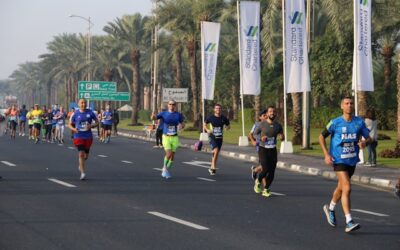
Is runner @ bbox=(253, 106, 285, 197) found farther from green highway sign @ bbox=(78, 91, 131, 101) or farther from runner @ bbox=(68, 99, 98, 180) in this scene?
green highway sign @ bbox=(78, 91, 131, 101)

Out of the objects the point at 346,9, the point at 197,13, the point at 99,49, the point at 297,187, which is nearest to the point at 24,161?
the point at 297,187

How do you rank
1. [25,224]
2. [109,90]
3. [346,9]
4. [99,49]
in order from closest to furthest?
[25,224]
[346,9]
[109,90]
[99,49]

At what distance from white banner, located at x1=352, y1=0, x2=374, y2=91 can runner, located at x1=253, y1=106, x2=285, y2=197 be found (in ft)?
29.3

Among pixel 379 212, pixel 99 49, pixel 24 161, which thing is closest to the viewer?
pixel 379 212

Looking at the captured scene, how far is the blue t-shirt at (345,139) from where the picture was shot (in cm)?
1076

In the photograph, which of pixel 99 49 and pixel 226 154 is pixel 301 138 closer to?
pixel 226 154

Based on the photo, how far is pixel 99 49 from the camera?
263 ft

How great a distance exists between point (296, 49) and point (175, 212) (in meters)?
17.5

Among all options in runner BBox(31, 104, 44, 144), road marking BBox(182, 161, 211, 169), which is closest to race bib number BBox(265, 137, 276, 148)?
road marking BBox(182, 161, 211, 169)

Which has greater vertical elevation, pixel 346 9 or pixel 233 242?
pixel 346 9

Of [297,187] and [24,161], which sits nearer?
[297,187]

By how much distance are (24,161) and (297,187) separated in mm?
9251

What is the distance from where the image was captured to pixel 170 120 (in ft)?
60.1

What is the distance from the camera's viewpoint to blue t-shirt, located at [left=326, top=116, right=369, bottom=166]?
1076 cm
